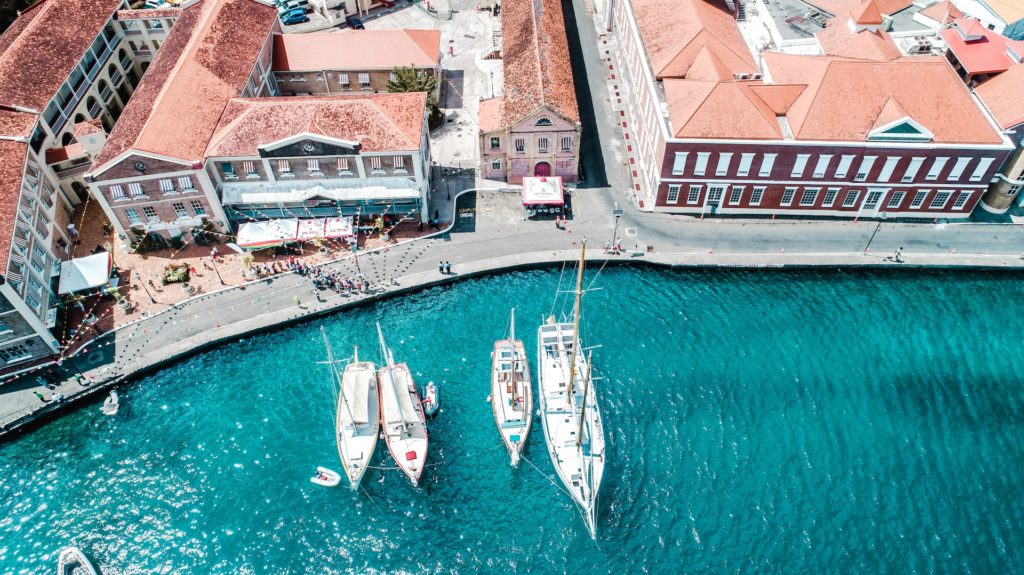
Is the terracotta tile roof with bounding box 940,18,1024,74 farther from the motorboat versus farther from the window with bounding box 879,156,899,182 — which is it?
the motorboat

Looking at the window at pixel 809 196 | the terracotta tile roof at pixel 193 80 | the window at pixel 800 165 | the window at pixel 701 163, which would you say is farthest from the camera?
the window at pixel 809 196

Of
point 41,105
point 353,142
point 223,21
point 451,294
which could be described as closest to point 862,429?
point 451,294

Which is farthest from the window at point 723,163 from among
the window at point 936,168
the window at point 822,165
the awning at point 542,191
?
the window at point 936,168

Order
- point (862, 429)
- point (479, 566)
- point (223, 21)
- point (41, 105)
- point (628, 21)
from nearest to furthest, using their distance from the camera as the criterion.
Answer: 1. point (479, 566)
2. point (862, 429)
3. point (41, 105)
4. point (223, 21)
5. point (628, 21)

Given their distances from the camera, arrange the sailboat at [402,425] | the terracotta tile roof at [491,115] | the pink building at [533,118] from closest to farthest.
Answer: the sailboat at [402,425] < the pink building at [533,118] < the terracotta tile roof at [491,115]

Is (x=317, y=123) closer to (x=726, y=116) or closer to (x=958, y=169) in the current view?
(x=726, y=116)

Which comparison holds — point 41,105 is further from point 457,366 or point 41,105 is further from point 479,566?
point 479,566

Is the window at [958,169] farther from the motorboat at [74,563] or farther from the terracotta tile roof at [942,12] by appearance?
the motorboat at [74,563]
